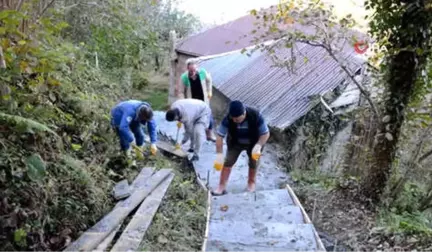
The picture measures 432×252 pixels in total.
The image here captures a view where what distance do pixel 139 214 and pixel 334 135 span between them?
486 centimetres

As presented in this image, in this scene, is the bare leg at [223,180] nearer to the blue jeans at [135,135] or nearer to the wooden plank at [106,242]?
the blue jeans at [135,135]

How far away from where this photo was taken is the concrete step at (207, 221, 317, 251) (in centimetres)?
420

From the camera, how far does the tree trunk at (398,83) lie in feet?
15.8

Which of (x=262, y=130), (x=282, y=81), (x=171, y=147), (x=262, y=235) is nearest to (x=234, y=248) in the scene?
(x=262, y=235)

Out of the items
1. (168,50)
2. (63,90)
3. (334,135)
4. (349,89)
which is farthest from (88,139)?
(168,50)

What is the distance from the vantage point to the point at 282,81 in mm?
9711

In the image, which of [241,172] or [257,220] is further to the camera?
[241,172]

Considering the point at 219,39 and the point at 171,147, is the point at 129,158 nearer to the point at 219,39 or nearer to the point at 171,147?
the point at 171,147

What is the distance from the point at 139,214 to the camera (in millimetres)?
4492

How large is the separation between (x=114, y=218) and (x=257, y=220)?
177 centimetres

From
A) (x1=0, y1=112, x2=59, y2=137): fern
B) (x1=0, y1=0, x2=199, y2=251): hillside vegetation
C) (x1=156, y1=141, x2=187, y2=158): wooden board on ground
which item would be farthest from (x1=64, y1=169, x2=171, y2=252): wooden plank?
(x1=156, y1=141, x2=187, y2=158): wooden board on ground

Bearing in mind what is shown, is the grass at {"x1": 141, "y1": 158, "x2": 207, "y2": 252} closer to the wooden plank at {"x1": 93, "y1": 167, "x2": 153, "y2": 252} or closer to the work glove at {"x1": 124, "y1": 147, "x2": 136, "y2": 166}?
the wooden plank at {"x1": 93, "y1": 167, "x2": 153, "y2": 252}

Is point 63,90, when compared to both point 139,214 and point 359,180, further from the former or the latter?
point 359,180

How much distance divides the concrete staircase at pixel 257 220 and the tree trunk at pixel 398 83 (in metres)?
1.25
